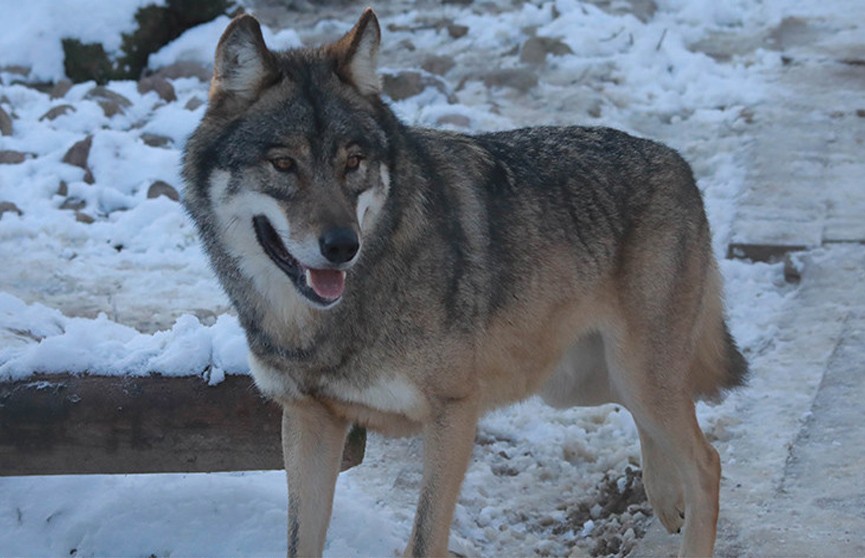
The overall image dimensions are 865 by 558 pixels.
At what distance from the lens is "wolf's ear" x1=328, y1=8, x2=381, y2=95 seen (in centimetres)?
408

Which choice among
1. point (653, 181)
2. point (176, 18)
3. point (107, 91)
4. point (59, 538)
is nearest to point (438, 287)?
point (653, 181)

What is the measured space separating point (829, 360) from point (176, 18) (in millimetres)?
6893

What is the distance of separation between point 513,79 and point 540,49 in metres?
0.74

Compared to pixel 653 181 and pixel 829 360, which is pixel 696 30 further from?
pixel 653 181

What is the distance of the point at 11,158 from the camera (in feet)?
28.3

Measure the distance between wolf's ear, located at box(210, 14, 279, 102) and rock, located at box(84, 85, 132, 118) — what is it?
222 inches

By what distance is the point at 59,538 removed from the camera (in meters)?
4.66

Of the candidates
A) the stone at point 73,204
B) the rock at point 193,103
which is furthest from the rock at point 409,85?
the stone at point 73,204

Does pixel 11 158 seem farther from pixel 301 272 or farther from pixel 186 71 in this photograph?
pixel 301 272

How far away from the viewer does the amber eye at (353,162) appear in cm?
387

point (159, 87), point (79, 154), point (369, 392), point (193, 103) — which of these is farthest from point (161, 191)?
point (369, 392)

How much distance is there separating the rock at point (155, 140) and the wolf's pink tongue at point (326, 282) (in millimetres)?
5346

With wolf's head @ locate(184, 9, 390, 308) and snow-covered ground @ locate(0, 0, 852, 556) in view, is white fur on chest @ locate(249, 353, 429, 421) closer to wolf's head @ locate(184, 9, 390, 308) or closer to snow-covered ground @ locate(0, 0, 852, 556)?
wolf's head @ locate(184, 9, 390, 308)

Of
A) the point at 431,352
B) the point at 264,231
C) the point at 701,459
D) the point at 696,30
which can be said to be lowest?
the point at 696,30
